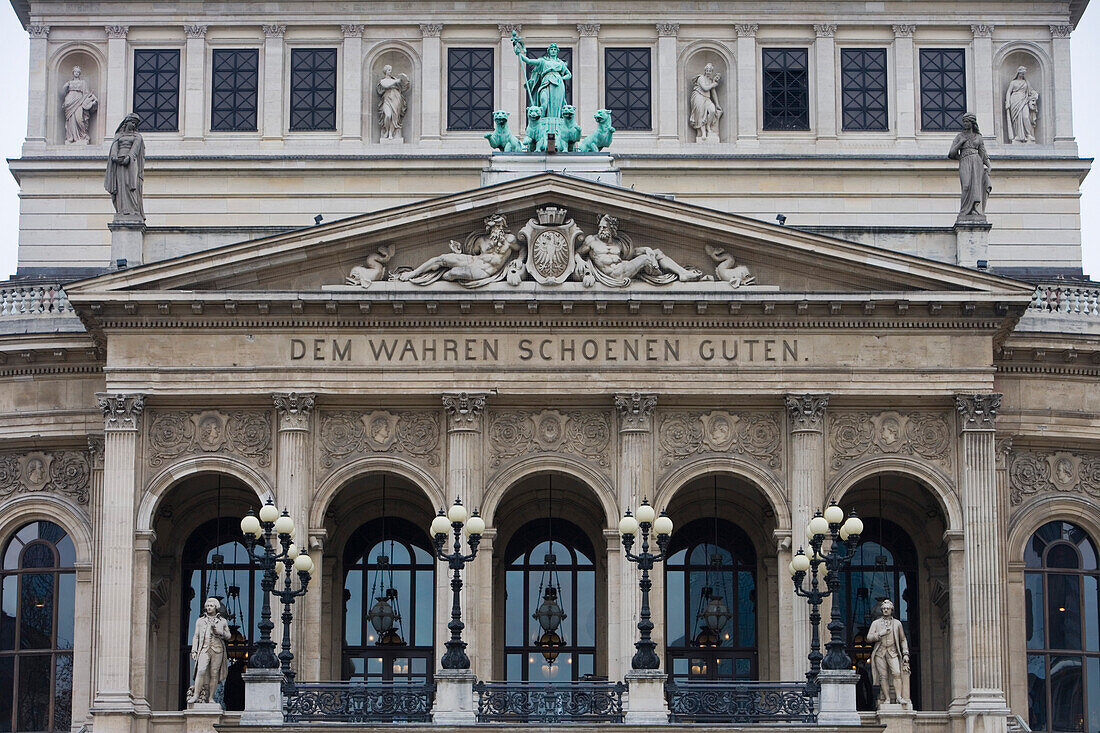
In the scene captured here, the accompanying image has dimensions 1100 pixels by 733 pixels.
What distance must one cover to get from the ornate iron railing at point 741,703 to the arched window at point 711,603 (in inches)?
322

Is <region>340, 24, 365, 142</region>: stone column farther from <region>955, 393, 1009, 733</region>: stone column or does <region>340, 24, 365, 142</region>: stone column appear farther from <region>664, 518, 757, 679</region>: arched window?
<region>955, 393, 1009, 733</region>: stone column

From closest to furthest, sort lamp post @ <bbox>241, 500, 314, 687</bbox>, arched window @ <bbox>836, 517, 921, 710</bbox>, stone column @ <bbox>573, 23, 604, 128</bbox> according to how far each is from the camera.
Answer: lamp post @ <bbox>241, 500, 314, 687</bbox>, arched window @ <bbox>836, 517, 921, 710</bbox>, stone column @ <bbox>573, 23, 604, 128</bbox>

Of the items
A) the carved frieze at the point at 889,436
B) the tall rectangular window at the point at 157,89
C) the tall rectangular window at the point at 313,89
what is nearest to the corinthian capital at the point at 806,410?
the carved frieze at the point at 889,436

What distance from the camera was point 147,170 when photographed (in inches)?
2229

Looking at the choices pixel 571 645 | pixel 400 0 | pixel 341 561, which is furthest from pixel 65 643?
pixel 400 0

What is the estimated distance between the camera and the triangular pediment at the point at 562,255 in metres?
46.1

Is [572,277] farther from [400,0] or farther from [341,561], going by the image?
[400,0]

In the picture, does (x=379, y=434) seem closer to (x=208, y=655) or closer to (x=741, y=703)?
(x=208, y=655)

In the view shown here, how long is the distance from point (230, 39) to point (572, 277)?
15.0m

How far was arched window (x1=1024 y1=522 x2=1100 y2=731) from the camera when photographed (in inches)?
1941

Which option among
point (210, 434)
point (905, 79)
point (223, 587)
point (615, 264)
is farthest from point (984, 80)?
point (223, 587)

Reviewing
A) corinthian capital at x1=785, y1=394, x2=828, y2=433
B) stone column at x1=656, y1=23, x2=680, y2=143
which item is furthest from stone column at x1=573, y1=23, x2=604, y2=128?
corinthian capital at x1=785, y1=394, x2=828, y2=433

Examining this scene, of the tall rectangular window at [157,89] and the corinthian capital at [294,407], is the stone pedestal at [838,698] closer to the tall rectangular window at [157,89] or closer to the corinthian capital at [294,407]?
the corinthian capital at [294,407]

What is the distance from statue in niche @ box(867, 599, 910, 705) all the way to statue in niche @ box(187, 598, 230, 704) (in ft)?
38.0
